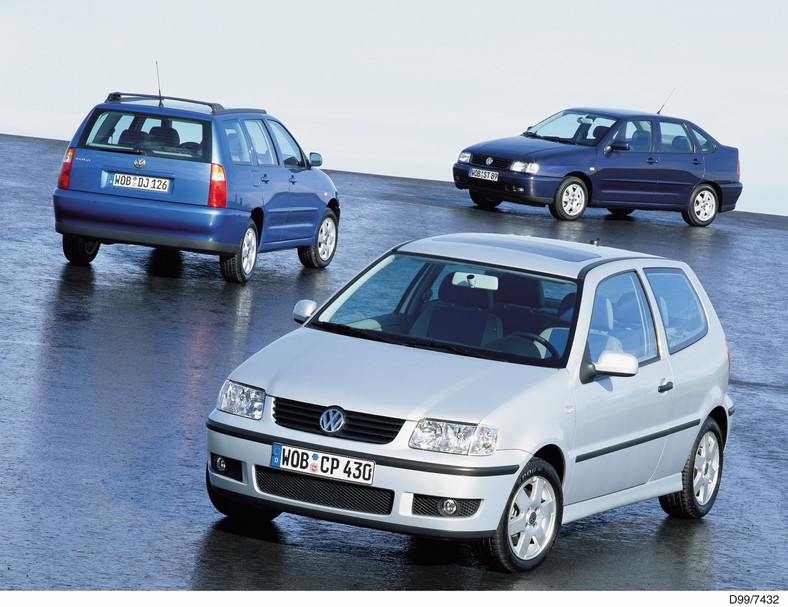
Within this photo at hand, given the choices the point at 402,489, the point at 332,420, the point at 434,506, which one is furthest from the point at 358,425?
the point at 434,506

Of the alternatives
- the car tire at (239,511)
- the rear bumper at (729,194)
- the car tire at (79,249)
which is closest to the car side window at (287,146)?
the car tire at (79,249)

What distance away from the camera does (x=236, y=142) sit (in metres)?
16.8

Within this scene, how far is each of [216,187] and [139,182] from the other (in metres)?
0.77

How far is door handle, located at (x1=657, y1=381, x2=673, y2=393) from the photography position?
8.59m

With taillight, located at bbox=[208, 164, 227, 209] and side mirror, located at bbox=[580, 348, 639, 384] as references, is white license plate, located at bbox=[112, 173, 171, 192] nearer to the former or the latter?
taillight, located at bbox=[208, 164, 227, 209]

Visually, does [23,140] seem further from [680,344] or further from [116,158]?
[680,344]

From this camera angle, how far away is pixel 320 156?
1877 centimetres

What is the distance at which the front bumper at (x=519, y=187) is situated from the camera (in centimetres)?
2652

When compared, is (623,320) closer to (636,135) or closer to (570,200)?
(570,200)

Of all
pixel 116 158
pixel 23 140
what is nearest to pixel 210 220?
pixel 116 158

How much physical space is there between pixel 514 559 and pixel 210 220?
925 centimetres

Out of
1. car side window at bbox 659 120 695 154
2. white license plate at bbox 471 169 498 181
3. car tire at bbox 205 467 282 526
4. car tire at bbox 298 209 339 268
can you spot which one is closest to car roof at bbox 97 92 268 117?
car tire at bbox 298 209 339 268

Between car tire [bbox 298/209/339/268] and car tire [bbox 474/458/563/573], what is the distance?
11.6 meters

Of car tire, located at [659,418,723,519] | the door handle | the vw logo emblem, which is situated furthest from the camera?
car tire, located at [659,418,723,519]
